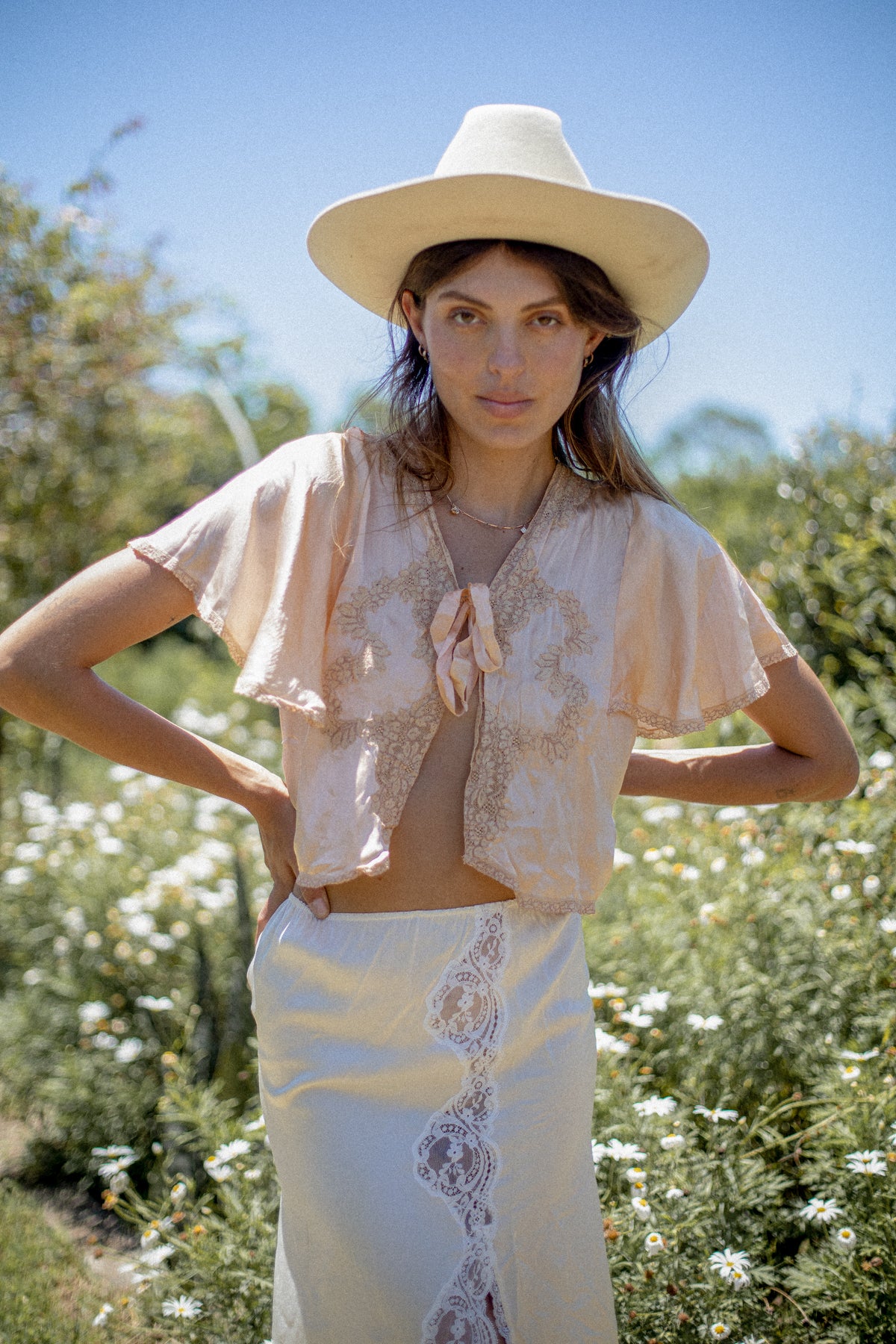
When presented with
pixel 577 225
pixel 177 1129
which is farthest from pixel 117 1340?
pixel 577 225

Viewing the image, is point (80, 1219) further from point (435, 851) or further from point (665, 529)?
point (665, 529)

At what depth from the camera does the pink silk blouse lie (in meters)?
1.55

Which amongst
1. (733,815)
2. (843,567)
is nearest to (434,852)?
(733,815)

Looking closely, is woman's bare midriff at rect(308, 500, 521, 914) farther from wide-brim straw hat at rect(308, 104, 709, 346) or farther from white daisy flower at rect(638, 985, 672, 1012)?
white daisy flower at rect(638, 985, 672, 1012)

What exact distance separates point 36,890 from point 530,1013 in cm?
316

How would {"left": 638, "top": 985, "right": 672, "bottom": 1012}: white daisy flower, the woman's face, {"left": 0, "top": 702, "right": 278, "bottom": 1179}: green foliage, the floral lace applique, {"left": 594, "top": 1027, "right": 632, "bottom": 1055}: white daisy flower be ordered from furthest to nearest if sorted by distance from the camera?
{"left": 0, "top": 702, "right": 278, "bottom": 1179}: green foliage, {"left": 638, "top": 985, "right": 672, "bottom": 1012}: white daisy flower, {"left": 594, "top": 1027, "right": 632, "bottom": 1055}: white daisy flower, the woman's face, the floral lace applique

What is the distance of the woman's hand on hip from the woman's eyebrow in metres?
0.79

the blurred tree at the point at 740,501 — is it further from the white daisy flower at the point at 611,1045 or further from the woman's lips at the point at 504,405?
the woman's lips at the point at 504,405

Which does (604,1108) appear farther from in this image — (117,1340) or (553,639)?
(553,639)

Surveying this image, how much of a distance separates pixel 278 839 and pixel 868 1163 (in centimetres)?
131

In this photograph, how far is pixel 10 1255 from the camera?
2562mm

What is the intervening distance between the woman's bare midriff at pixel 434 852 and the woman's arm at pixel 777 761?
475mm

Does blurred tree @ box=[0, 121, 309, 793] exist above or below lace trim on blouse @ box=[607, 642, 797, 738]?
above

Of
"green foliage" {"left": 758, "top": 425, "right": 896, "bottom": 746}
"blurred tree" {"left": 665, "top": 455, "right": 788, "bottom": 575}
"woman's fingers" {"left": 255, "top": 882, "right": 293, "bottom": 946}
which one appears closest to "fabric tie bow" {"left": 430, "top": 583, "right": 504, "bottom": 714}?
"woman's fingers" {"left": 255, "top": 882, "right": 293, "bottom": 946}
